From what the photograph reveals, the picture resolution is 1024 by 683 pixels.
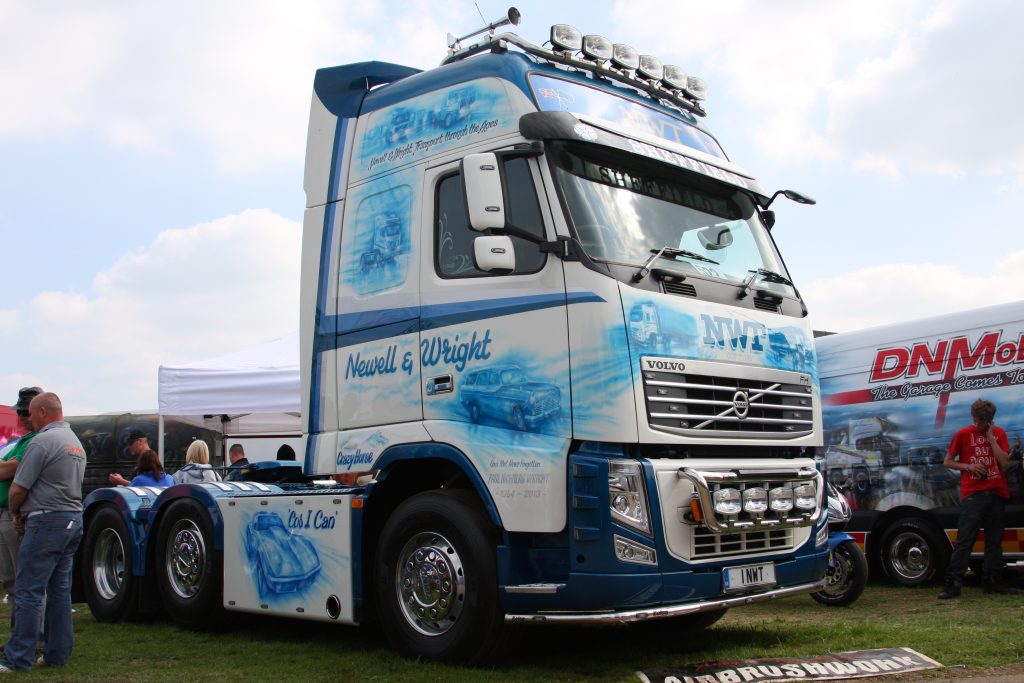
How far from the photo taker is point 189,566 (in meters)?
8.88

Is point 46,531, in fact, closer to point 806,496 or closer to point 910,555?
point 806,496

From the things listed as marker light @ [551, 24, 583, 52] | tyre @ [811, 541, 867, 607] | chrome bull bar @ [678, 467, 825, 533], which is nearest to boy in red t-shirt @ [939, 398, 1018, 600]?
tyre @ [811, 541, 867, 607]

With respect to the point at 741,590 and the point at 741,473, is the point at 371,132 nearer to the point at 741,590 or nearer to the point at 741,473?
the point at 741,473

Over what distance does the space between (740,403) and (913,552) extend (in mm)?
6188

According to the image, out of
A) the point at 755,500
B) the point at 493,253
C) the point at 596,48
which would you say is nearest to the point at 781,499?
the point at 755,500

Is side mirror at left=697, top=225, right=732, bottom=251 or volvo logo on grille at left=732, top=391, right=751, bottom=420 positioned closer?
volvo logo on grille at left=732, top=391, right=751, bottom=420

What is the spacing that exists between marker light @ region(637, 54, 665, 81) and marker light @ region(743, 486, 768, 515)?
132 inches

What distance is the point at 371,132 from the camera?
783cm

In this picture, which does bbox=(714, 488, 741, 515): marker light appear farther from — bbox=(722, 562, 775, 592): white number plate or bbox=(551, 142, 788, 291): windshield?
bbox=(551, 142, 788, 291): windshield

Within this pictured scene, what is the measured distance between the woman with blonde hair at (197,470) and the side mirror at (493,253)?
503cm

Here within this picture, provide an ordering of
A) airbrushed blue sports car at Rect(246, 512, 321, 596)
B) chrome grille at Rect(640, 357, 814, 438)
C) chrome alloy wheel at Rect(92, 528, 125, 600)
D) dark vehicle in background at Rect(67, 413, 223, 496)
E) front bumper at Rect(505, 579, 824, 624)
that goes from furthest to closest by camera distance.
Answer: dark vehicle in background at Rect(67, 413, 223, 496)
chrome alloy wheel at Rect(92, 528, 125, 600)
airbrushed blue sports car at Rect(246, 512, 321, 596)
chrome grille at Rect(640, 357, 814, 438)
front bumper at Rect(505, 579, 824, 624)

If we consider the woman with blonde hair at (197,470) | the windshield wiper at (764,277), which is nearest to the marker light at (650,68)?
the windshield wiper at (764,277)

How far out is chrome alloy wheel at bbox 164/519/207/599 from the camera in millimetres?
8773

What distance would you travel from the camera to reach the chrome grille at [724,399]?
618 cm
